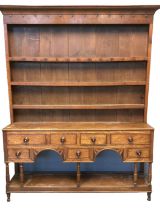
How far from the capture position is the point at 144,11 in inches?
106

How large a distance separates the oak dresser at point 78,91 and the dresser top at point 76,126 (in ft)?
0.04

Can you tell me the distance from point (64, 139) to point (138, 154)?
95 cm

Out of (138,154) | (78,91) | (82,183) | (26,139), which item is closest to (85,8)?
(78,91)

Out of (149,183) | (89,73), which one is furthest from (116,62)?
(149,183)

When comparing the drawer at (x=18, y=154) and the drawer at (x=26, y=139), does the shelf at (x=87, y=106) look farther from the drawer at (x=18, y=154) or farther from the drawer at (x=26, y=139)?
the drawer at (x=18, y=154)

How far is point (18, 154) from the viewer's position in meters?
2.70

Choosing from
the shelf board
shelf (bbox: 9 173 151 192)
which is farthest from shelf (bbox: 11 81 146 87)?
shelf (bbox: 9 173 151 192)

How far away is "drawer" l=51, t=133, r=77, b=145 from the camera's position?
106 inches

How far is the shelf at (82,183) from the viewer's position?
2.83m

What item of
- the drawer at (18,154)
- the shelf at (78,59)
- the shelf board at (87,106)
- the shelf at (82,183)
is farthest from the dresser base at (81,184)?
the shelf at (78,59)

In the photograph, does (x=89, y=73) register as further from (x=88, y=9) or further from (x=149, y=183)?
(x=149, y=183)

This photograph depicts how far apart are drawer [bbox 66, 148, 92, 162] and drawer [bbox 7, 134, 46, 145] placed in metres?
0.36

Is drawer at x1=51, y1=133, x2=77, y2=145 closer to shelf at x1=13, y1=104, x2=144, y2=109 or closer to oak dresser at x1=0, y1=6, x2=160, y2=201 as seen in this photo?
oak dresser at x1=0, y1=6, x2=160, y2=201

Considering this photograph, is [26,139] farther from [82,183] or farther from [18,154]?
[82,183]
